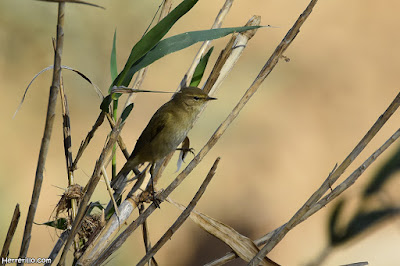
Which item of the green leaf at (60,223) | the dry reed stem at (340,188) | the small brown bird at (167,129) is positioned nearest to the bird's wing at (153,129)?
the small brown bird at (167,129)

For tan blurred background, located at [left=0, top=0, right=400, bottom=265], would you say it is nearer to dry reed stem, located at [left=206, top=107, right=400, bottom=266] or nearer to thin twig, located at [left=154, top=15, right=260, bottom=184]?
thin twig, located at [left=154, top=15, right=260, bottom=184]

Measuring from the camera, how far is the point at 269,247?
1.30 m

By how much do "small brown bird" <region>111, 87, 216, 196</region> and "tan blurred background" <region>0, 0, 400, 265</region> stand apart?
0.59 m

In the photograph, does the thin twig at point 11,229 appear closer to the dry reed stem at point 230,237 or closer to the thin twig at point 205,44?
the dry reed stem at point 230,237

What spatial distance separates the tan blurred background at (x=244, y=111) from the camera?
93.1 inches

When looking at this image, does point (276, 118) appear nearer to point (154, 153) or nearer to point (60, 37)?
point (154, 153)

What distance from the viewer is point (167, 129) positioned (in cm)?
184

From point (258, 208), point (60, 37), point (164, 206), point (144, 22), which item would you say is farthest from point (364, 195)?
point (144, 22)

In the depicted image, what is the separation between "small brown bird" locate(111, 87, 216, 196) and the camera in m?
1.65

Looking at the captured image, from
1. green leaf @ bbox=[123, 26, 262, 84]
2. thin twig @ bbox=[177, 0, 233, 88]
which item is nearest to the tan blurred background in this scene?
thin twig @ bbox=[177, 0, 233, 88]

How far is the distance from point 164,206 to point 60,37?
1479 mm

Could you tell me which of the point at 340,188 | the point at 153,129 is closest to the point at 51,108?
the point at 340,188

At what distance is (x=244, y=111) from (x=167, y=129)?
82 cm

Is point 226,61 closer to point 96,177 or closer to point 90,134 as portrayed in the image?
point 90,134
